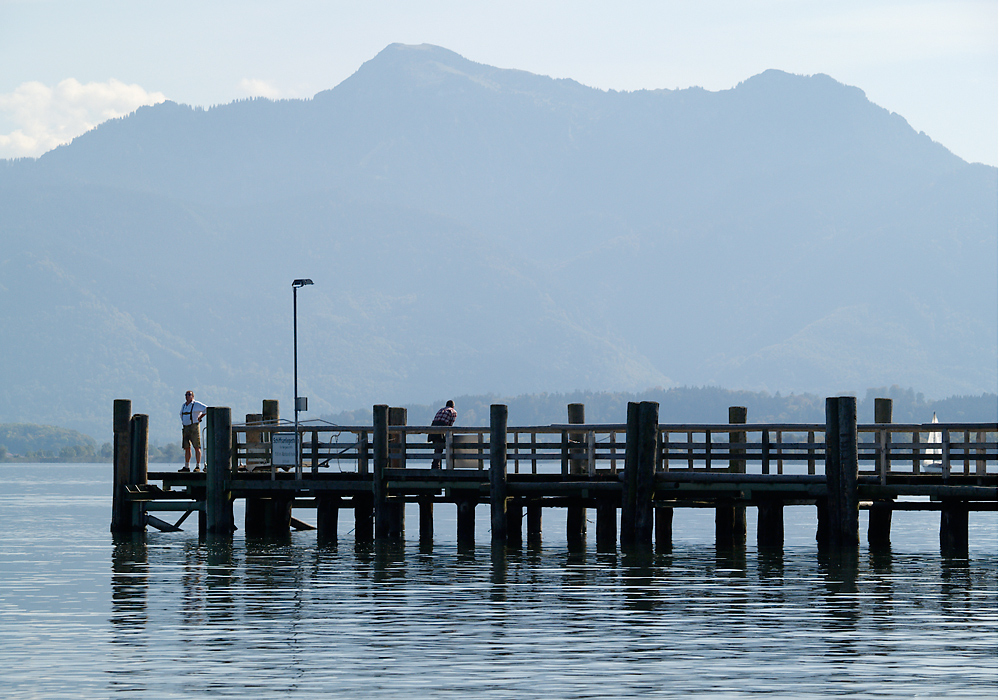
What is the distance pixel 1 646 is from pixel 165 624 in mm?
2452

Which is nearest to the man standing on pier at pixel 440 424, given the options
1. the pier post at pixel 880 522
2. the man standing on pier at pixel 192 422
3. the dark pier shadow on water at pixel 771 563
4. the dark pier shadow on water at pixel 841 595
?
the man standing on pier at pixel 192 422

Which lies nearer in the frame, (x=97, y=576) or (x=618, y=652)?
(x=618, y=652)

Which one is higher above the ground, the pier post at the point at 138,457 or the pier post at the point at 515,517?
the pier post at the point at 138,457

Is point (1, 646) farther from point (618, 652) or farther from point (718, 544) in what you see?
point (718, 544)

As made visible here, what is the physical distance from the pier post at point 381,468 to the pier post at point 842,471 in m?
8.94

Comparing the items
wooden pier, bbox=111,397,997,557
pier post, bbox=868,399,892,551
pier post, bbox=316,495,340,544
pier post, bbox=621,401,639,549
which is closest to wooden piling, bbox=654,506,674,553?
wooden pier, bbox=111,397,997,557

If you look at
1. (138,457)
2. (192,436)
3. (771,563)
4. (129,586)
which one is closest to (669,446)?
(771,563)

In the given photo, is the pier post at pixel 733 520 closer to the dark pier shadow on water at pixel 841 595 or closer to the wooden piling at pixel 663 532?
the wooden piling at pixel 663 532

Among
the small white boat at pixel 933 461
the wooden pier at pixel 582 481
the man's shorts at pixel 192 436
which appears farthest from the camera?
the man's shorts at pixel 192 436

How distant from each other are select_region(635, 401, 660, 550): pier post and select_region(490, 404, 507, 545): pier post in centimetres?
276

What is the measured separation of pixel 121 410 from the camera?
33.7 meters

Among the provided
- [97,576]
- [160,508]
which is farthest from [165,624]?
[160,508]

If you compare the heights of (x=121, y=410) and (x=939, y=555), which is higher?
(x=121, y=410)

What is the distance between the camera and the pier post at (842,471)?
26.7 m
